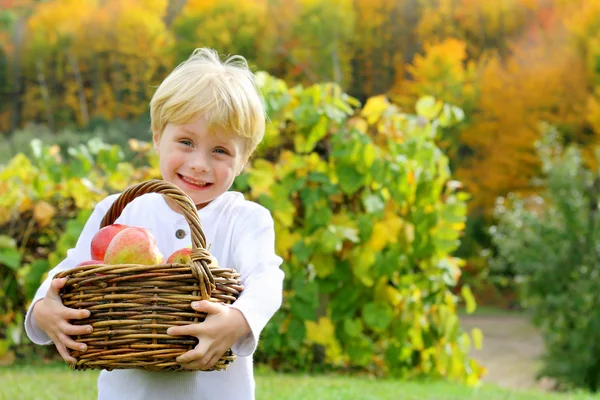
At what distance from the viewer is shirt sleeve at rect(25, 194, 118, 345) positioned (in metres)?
1.79

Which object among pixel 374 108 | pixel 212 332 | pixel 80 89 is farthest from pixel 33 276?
pixel 80 89

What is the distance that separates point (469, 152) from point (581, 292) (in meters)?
20.3

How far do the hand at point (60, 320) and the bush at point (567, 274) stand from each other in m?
6.55

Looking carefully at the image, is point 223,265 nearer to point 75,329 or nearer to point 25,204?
point 75,329

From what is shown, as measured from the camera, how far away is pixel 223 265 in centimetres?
195

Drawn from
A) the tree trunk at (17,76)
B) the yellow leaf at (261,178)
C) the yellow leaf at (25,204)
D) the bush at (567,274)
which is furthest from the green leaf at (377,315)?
the tree trunk at (17,76)

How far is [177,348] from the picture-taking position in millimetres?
1563

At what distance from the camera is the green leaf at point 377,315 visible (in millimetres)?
4636

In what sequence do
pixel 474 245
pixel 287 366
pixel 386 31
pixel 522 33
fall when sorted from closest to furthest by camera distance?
pixel 287 366 → pixel 474 245 → pixel 522 33 → pixel 386 31

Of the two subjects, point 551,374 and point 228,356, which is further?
point 551,374

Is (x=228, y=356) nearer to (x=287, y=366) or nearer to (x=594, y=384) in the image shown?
(x=287, y=366)

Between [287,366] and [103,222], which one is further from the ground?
[103,222]

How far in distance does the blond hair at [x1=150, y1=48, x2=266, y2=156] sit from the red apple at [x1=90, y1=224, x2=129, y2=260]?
0.30m

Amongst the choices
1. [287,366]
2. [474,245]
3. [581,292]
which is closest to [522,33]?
[474,245]
